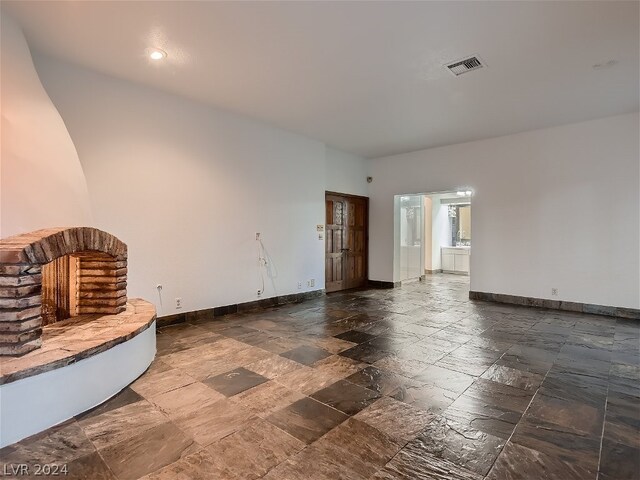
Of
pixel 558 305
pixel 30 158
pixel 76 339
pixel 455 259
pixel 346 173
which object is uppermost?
pixel 346 173

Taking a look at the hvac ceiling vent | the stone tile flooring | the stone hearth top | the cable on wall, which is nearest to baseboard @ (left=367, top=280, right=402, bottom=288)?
the cable on wall

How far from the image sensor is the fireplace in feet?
6.96

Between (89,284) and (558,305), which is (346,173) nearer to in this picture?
(558,305)

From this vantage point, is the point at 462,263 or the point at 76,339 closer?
the point at 76,339

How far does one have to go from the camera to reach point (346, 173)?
742 cm

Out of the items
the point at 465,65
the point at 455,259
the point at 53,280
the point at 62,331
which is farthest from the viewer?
the point at 455,259

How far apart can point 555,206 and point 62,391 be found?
6764mm

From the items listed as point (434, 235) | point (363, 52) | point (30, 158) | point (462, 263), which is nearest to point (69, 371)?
point (30, 158)

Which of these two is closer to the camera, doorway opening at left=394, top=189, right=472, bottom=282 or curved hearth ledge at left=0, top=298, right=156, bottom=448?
curved hearth ledge at left=0, top=298, right=156, bottom=448

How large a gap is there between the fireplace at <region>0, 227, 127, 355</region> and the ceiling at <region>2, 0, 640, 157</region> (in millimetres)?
1884

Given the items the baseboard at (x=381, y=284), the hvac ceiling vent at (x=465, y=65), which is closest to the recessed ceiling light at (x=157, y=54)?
the hvac ceiling vent at (x=465, y=65)

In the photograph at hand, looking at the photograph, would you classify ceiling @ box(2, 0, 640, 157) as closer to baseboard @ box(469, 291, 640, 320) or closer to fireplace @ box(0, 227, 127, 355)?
fireplace @ box(0, 227, 127, 355)

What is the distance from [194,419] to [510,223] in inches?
234

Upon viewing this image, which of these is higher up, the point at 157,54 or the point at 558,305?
the point at 157,54
